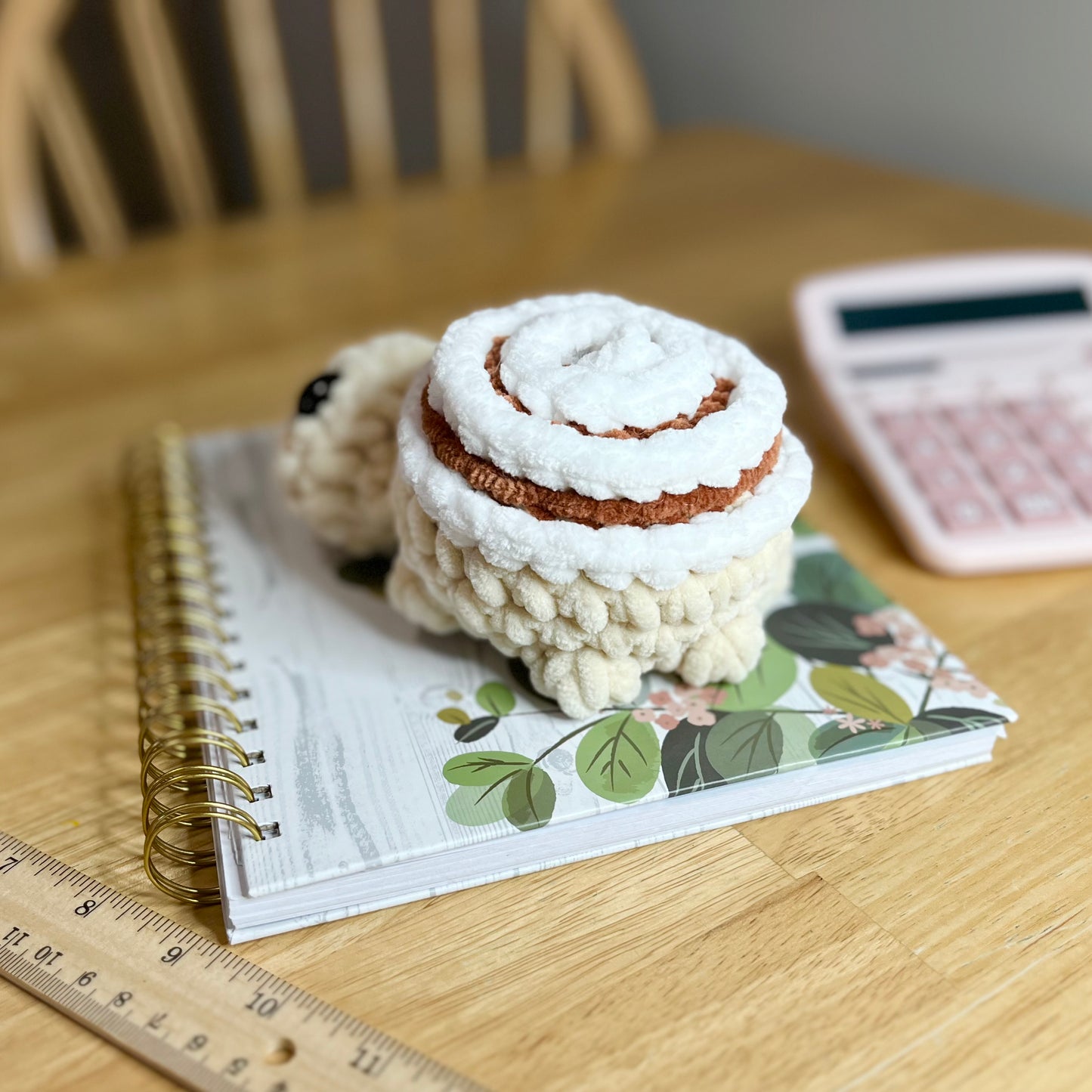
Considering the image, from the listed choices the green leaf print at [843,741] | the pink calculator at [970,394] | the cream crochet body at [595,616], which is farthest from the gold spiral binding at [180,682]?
the pink calculator at [970,394]

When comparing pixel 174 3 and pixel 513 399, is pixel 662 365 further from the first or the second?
pixel 174 3

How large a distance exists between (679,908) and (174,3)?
1884 mm

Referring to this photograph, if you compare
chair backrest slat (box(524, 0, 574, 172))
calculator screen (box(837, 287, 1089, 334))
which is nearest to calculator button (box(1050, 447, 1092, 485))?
calculator screen (box(837, 287, 1089, 334))

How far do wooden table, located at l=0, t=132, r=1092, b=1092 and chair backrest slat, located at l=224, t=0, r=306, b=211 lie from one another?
41 cm

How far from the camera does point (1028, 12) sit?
39.2 inches

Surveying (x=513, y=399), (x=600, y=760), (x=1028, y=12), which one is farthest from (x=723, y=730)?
(x=1028, y=12)

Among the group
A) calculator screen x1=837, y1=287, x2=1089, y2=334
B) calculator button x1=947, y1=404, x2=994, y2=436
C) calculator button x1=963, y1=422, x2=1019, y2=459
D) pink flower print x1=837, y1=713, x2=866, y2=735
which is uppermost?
calculator screen x1=837, y1=287, x2=1089, y2=334

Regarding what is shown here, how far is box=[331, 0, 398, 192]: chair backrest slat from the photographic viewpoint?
3.68ft

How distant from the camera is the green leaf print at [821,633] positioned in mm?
490

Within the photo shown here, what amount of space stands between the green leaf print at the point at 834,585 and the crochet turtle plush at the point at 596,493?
0.06m

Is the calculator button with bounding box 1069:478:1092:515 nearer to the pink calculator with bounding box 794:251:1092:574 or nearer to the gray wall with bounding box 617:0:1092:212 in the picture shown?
the pink calculator with bounding box 794:251:1092:574

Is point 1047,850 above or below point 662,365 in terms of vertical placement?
below

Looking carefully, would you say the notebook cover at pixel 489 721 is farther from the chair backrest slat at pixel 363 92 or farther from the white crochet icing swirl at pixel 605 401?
the chair backrest slat at pixel 363 92

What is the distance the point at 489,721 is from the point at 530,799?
0.05 meters
